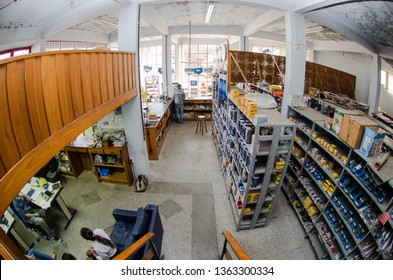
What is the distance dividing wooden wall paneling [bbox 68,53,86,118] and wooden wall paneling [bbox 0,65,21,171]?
0.95 m

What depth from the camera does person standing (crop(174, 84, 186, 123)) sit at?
10.4 meters

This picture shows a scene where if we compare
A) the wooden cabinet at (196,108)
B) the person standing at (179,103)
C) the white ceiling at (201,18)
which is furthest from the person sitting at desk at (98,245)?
the wooden cabinet at (196,108)

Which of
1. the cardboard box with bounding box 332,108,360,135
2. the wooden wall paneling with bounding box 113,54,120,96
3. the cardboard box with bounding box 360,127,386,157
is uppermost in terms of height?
the wooden wall paneling with bounding box 113,54,120,96

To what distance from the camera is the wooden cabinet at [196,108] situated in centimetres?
1127

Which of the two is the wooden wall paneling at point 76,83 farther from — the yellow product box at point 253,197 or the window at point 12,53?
the yellow product box at point 253,197

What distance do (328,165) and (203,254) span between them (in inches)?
119

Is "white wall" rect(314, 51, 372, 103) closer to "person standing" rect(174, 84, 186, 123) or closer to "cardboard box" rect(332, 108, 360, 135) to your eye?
"cardboard box" rect(332, 108, 360, 135)

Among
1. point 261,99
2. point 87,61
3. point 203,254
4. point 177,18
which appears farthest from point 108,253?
point 177,18

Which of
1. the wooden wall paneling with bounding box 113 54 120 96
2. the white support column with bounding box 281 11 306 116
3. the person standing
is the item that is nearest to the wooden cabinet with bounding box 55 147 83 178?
the wooden wall paneling with bounding box 113 54 120 96

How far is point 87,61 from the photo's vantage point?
308 cm

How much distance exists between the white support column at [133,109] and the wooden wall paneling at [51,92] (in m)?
2.68

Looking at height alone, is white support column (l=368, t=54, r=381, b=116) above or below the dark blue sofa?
above

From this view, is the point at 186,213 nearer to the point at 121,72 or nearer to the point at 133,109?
the point at 133,109

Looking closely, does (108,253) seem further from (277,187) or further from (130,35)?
(130,35)
